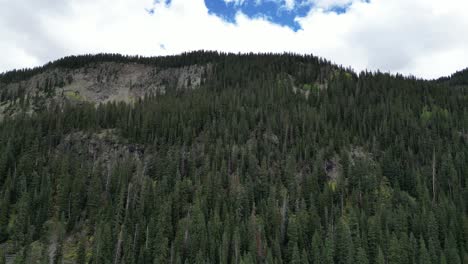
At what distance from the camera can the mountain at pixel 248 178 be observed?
7450cm

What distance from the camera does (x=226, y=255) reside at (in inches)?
2790

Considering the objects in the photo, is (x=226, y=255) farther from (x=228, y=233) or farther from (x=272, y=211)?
(x=272, y=211)

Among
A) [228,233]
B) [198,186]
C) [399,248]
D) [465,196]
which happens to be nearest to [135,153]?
[198,186]

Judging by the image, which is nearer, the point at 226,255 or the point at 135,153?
the point at 226,255

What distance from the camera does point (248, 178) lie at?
98812 mm

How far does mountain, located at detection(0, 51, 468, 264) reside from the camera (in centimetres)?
7450

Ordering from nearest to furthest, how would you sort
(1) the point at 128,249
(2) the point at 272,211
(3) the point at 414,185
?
(1) the point at 128,249 < (2) the point at 272,211 < (3) the point at 414,185

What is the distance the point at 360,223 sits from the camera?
79250 mm

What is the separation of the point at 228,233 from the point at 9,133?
87.8m

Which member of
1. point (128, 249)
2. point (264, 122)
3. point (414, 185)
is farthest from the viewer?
point (264, 122)

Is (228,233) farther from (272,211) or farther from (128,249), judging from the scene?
(128,249)

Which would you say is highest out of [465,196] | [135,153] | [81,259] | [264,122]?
[264,122]

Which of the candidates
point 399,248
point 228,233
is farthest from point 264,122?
point 399,248

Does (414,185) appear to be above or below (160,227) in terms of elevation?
above
